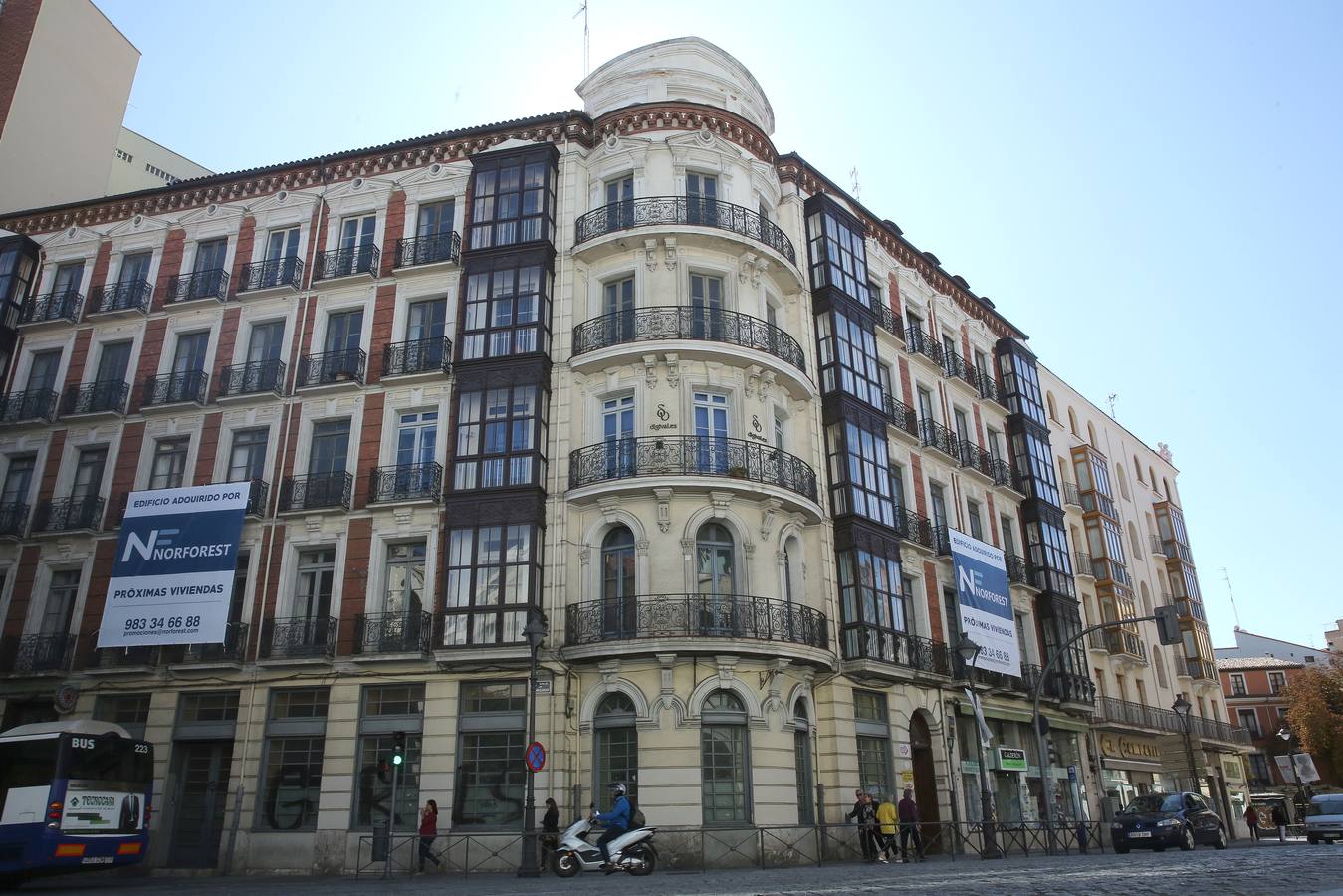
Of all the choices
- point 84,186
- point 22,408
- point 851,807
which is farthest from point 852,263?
point 84,186

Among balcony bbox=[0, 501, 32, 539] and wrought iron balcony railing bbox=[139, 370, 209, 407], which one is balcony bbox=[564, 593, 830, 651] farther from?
balcony bbox=[0, 501, 32, 539]

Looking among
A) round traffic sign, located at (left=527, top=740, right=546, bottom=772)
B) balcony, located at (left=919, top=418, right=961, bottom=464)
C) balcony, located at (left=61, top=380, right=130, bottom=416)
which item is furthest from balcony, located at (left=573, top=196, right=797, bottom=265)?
balcony, located at (left=61, top=380, right=130, bottom=416)

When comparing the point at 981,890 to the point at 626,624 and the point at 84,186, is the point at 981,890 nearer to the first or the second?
the point at 626,624

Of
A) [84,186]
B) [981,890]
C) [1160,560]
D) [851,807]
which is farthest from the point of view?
[1160,560]

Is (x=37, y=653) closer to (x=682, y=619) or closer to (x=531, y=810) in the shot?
(x=531, y=810)

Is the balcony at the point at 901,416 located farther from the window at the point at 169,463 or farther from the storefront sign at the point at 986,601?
the window at the point at 169,463

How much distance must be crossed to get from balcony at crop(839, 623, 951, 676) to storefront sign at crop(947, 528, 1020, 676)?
1.06m

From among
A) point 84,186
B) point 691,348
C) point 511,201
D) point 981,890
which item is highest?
point 84,186

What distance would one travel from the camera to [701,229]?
83.3 ft

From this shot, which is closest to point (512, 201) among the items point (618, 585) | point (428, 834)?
point (618, 585)

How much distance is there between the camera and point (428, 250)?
27312 millimetres

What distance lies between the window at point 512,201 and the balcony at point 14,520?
14.8 m

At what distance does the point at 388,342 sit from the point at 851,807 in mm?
17172

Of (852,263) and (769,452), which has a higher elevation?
(852,263)
